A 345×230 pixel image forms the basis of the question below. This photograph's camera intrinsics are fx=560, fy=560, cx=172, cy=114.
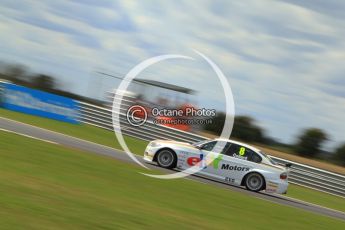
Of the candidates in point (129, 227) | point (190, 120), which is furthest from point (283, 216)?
point (190, 120)

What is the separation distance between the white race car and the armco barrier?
1273cm

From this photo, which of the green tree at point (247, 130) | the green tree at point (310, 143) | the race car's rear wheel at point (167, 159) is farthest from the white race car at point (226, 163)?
the green tree at point (310, 143)

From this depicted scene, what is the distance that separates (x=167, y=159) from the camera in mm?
16422

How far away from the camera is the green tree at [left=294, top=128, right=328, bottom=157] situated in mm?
38138

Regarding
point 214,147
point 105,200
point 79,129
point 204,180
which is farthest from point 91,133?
point 105,200

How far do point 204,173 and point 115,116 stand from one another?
13.2 m

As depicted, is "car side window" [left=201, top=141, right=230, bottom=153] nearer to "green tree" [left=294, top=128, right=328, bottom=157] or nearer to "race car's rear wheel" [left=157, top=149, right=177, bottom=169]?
"race car's rear wheel" [left=157, top=149, right=177, bottom=169]

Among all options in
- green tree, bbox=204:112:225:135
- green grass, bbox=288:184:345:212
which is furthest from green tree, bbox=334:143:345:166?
green grass, bbox=288:184:345:212

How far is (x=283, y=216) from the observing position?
444 inches

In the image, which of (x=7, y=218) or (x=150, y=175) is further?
(x=150, y=175)

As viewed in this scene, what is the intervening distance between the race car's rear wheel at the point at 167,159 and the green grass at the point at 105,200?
7.60ft

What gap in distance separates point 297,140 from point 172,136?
1675 cm

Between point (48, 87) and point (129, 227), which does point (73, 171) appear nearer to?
point (129, 227)

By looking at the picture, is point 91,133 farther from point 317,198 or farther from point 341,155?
point 341,155
